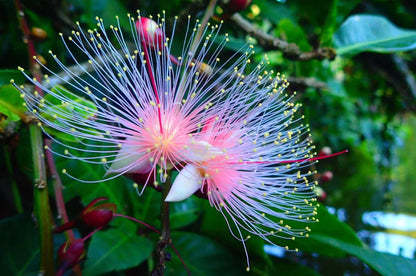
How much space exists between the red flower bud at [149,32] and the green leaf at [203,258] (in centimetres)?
65

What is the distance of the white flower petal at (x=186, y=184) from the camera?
2.82 feet

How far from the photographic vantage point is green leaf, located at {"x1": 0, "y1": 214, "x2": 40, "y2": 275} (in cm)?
115

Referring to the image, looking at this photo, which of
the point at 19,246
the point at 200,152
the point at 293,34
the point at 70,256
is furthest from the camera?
the point at 293,34

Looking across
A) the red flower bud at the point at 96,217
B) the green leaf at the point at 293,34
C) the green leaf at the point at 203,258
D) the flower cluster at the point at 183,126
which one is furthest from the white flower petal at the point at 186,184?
the green leaf at the point at 293,34

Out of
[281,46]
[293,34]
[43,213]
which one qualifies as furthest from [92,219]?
[293,34]

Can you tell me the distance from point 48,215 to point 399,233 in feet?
10.3

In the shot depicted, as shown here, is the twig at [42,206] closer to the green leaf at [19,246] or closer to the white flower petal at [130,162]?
the white flower petal at [130,162]

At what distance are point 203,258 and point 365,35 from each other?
4.11ft

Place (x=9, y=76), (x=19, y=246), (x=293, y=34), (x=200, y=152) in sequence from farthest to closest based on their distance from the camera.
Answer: (x=293, y=34), (x=19, y=246), (x=9, y=76), (x=200, y=152)

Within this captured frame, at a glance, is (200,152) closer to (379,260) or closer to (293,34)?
(379,260)

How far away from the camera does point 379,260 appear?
3.92 feet

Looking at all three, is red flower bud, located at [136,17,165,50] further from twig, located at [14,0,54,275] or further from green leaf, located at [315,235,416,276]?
green leaf, located at [315,235,416,276]

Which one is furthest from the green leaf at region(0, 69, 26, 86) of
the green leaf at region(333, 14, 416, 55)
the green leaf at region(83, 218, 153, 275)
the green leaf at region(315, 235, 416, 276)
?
the green leaf at region(333, 14, 416, 55)

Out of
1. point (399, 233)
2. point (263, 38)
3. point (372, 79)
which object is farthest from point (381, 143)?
point (263, 38)
